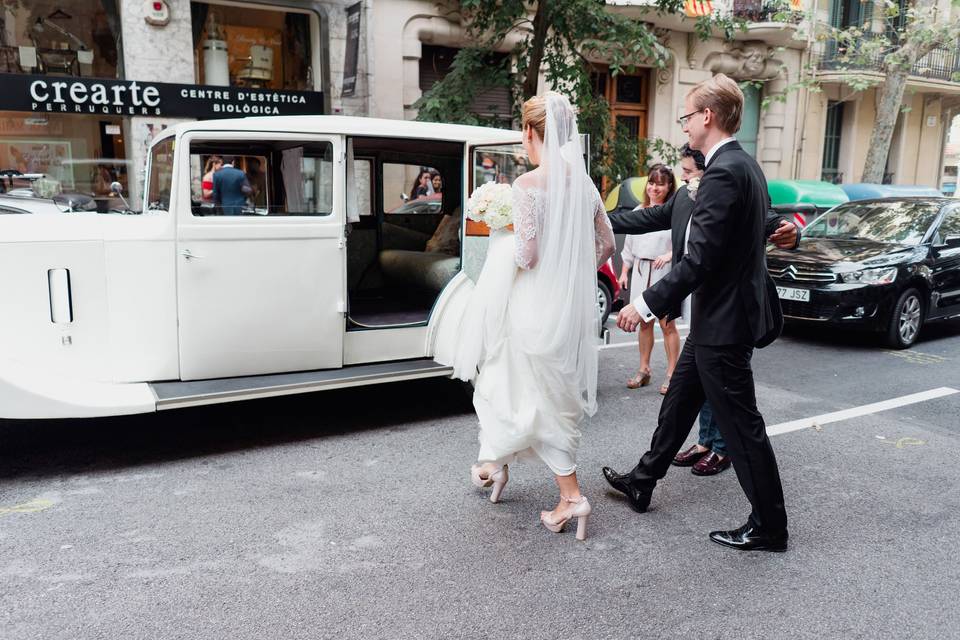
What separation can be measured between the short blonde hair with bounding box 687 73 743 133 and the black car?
5.31 metres

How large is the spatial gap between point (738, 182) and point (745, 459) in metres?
1.27

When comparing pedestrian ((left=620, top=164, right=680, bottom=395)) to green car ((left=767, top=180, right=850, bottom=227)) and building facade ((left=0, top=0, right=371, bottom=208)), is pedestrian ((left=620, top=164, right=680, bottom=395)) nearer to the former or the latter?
building facade ((left=0, top=0, right=371, bottom=208))

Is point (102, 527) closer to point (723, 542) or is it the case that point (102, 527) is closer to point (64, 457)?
point (64, 457)

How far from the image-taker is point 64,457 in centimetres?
471

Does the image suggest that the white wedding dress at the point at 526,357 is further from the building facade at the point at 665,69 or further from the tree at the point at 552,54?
the building facade at the point at 665,69

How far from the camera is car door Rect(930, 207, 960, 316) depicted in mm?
8672

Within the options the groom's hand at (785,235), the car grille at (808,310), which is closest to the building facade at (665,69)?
the car grille at (808,310)

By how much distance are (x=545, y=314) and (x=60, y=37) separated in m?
10.8

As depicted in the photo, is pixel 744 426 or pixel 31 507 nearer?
pixel 744 426

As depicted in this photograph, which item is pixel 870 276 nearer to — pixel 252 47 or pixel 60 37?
pixel 252 47

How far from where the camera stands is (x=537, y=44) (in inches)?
414

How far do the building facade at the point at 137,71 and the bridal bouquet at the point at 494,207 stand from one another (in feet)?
26.6

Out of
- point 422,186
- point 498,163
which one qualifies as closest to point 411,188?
point 422,186

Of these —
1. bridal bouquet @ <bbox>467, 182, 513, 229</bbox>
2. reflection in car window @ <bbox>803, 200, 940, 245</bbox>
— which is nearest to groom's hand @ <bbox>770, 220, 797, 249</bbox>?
bridal bouquet @ <bbox>467, 182, 513, 229</bbox>
